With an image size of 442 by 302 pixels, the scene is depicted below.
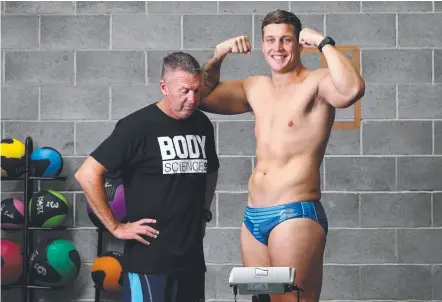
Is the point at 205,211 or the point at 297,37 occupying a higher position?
the point at 297,37

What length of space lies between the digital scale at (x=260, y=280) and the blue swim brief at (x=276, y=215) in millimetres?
542

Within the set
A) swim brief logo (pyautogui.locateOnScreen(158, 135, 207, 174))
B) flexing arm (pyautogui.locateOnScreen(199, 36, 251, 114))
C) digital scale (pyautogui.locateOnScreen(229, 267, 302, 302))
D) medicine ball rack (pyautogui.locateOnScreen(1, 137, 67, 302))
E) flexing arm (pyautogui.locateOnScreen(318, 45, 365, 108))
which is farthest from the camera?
medicine ball rack (pyautogui.locateOnScreen(1, 137, 67, 302))

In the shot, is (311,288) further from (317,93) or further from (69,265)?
(69,265)

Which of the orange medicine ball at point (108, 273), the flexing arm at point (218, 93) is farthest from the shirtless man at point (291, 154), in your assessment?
the orange medicine ball at point (108, 273)

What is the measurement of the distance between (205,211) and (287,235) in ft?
1.11

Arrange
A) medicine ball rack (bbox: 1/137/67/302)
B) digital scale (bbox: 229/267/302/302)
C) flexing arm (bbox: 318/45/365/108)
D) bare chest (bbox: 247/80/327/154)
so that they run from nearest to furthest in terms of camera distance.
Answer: digital scale (bbox: 229/267/302/302)
flexing arm (bbox: 318/45/365/108)
bare chest (bbox: 247/80/327/154)
medicine ball rack (bbox: 1/137/67/302)

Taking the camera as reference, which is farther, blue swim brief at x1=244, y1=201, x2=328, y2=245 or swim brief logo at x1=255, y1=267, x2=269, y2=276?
blue swim brief at x1=244, y1=201, x2=328, y2=245

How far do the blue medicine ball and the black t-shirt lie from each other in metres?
1.98

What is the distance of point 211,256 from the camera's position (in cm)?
555

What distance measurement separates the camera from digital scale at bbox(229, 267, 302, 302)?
3.07 metres

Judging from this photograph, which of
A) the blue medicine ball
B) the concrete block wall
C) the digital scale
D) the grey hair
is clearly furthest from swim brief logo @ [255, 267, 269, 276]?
the blue medicine ball

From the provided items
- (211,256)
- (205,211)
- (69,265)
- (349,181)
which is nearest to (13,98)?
(69,265)

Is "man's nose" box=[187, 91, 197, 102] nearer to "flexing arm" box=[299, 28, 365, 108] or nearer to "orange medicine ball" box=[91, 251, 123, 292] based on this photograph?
"flexing arm" box=[299, 28, 365, 108]

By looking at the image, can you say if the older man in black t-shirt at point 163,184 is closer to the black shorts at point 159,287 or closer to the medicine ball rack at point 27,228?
the black shorts at point 159,287
